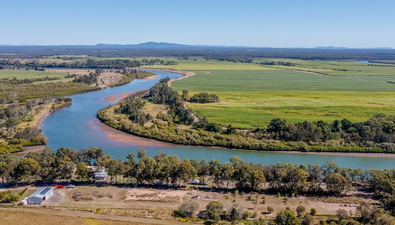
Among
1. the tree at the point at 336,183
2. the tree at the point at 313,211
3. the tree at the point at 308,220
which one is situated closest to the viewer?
the tree at the point at 308,220

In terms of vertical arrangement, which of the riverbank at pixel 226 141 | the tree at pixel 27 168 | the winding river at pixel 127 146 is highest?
the tree at pixel 27 168

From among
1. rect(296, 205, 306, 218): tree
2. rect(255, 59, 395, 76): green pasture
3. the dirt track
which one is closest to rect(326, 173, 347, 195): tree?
rect(296, 205, 306, 218): tree

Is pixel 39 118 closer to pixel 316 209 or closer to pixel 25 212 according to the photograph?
pixel 25 212

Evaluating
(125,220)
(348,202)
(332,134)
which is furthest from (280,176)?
(332,134)

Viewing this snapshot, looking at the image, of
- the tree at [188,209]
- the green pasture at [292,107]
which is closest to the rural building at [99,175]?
the tree at [188,209]

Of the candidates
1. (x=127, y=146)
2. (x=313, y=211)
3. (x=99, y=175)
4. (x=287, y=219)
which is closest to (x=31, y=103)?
(x=127, y=146)

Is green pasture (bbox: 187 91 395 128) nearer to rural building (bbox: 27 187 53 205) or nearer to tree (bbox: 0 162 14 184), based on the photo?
rural building (bbox: 27 187 53 205)

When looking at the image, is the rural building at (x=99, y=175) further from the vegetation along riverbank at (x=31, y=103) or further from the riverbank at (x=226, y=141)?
the vegetation along riverbank at (x=31, y=103)
